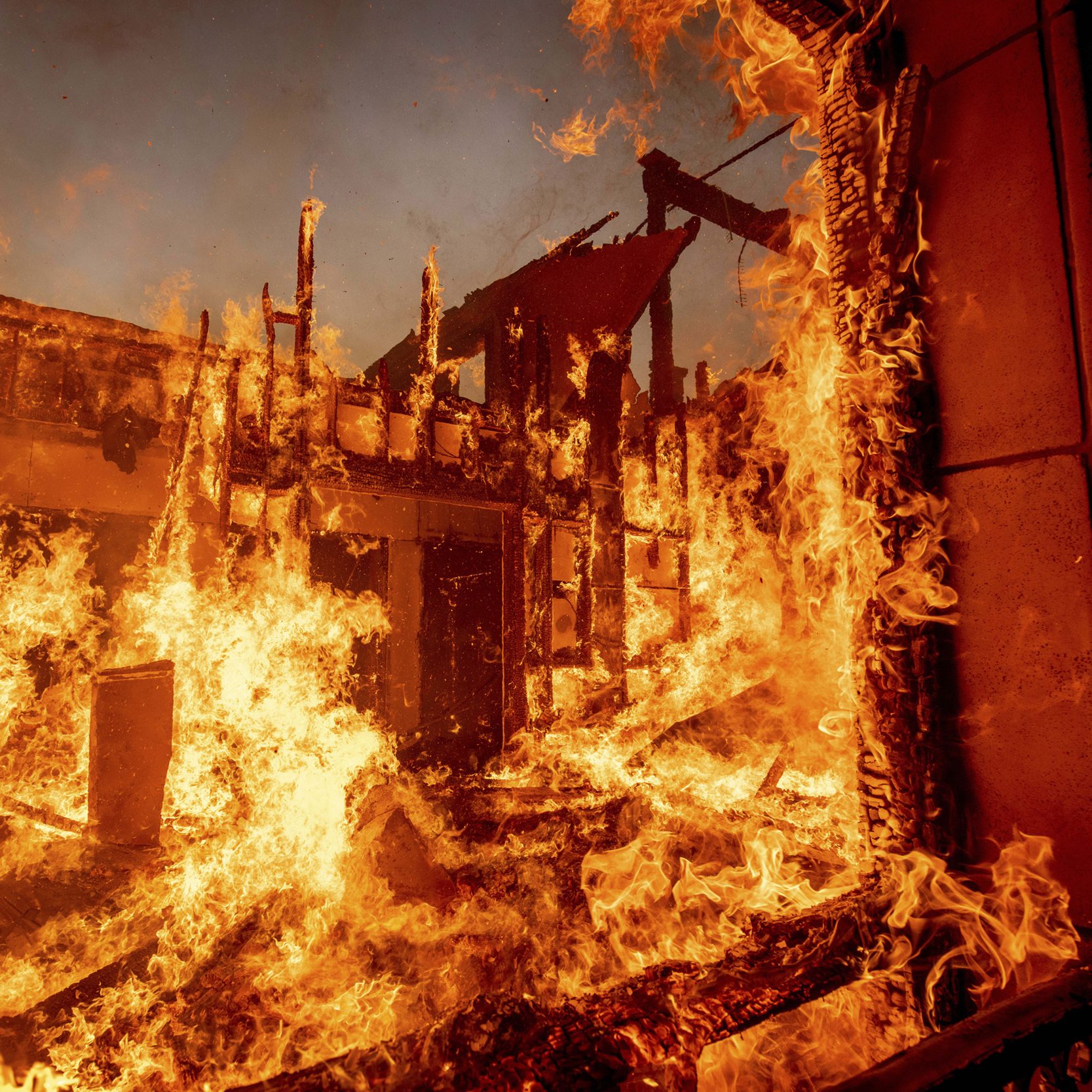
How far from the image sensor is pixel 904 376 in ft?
10.00

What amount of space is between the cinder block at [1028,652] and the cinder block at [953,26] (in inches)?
80.1

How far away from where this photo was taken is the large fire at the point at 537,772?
315cm

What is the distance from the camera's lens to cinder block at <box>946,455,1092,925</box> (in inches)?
97.2

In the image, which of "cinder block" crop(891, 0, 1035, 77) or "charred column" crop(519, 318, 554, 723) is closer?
"cinder block" crop(891, 0, 1035, 77)

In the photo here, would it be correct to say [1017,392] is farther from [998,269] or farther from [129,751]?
[129,751]

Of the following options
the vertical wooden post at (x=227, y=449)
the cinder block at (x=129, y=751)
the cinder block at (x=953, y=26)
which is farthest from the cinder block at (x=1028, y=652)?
the vertical wooden post at (x=227, y=449)

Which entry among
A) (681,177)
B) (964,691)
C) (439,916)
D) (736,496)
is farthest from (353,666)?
(681,177)

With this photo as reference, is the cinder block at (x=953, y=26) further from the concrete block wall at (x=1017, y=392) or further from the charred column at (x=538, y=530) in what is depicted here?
the charred column at (x=538, y=530)

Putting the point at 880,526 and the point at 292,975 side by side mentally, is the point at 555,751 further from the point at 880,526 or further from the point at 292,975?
the point at 880,526

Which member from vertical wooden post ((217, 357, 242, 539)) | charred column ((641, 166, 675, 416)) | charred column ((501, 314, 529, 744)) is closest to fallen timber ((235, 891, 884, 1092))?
charred column ((501, 314, 529, 744))

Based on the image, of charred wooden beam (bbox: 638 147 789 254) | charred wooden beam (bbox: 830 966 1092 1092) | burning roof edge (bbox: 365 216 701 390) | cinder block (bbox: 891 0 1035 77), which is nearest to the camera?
charred wooden beam (bbox: 830 966 1092 1092)

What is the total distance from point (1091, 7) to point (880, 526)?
2.38m

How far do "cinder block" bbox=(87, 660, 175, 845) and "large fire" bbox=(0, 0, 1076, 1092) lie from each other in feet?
1.33

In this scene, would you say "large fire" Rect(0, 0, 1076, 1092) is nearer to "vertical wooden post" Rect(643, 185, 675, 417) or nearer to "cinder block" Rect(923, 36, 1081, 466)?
"cinder block" Rect(923, 36, 1081, 466)
